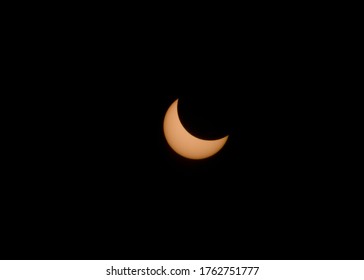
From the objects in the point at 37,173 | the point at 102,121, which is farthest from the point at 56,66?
the point at 37,173

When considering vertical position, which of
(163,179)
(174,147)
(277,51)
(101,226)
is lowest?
(174,147)

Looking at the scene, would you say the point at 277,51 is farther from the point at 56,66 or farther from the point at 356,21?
the point at 56,66

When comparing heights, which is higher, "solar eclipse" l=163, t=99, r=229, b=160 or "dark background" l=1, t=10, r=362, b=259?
"dark background" l=1, t=10, r=362, b=259

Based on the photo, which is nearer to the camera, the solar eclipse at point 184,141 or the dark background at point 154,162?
the solar eclipse at point 184,141

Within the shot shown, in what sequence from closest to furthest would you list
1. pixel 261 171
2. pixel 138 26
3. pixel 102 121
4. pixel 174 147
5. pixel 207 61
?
1. pixel 207 61
2. pixel 174 147
3. pixel 138 26
4. pixel 102 121
5. pixel 261 171

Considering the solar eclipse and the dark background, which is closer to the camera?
the solar eclipse

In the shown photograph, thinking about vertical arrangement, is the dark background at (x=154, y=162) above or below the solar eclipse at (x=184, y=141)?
above

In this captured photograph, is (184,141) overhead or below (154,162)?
below

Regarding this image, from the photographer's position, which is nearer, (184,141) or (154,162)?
(184,141)
